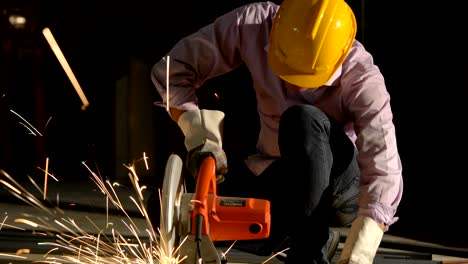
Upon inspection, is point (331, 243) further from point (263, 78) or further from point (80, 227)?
point (80, 227)

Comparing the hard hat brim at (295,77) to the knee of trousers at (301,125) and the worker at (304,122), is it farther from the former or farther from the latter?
the knee of trousers at (301,125)

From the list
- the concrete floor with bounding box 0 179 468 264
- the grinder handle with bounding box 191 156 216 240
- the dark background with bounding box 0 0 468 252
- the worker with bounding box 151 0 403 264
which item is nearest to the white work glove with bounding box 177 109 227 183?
the worker with bounding box 151 0 403 264

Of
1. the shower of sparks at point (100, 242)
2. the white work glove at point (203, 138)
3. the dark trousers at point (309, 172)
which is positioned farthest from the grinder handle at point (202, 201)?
the dark trousers at point (309, 172)

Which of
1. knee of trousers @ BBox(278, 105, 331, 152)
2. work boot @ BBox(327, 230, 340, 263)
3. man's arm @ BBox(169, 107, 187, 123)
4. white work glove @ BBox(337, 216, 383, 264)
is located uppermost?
knee of trousers @ BBox(278, 105, 331, 152)

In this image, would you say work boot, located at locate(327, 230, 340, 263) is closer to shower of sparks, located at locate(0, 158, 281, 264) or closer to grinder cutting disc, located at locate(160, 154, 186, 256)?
shower of sparks, located at locate(0, 158, 281, 264)

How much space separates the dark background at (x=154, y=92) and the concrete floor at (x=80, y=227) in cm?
59

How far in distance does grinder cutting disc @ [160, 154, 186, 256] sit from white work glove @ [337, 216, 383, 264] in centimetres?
59

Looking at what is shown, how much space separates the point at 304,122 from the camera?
3.71 metres

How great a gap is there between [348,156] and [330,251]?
0.45m

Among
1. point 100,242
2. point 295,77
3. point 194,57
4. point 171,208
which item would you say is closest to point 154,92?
point 100,242

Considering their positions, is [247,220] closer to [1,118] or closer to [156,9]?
[156,9]

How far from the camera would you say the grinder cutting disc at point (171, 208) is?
3.49m

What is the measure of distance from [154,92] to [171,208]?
6.49 m

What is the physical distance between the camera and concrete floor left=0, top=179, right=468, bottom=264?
5215mm
